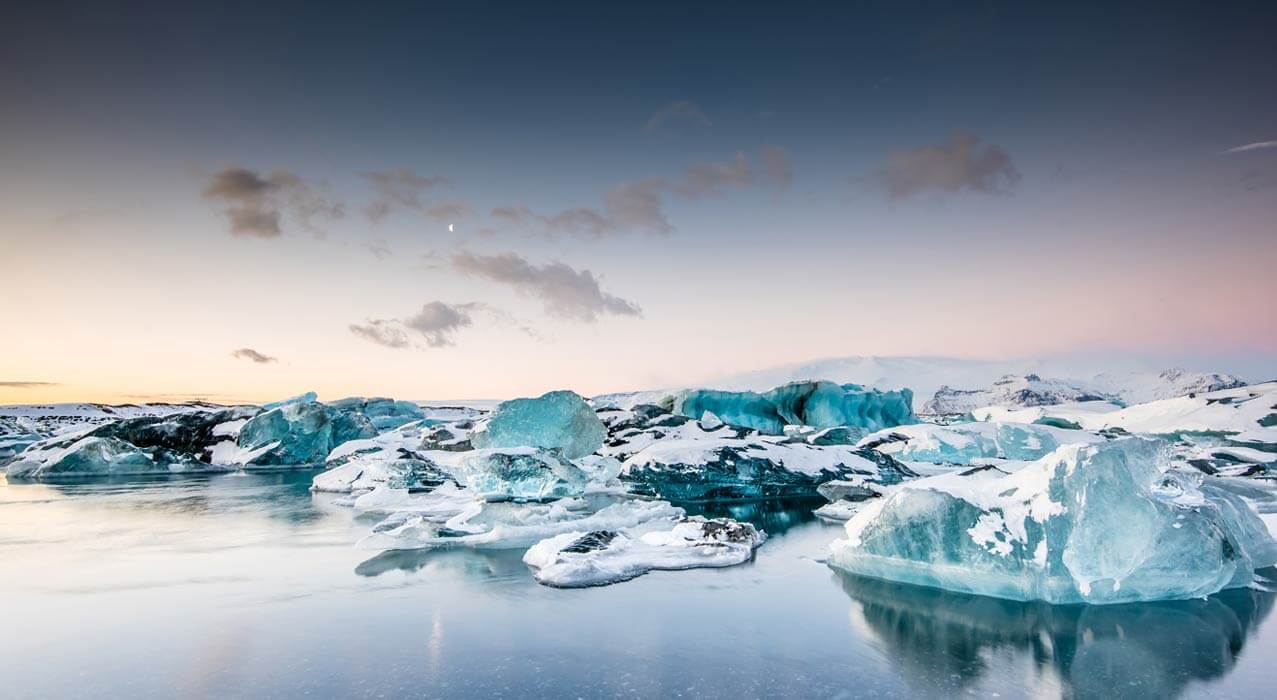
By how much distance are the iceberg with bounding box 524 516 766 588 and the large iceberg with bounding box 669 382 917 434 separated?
1267 inches

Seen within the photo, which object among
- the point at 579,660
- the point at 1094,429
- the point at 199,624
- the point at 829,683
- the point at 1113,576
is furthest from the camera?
the point at 1094,429

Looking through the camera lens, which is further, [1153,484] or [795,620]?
[1153,484]

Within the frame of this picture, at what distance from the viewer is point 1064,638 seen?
785 cm

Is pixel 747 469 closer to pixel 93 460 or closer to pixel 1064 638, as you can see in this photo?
pixel 1064 638

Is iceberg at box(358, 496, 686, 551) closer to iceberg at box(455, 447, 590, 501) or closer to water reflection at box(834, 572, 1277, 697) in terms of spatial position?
iceberg at box(455, 447, 590, 501)

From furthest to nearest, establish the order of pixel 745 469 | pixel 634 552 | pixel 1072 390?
pixel 1072 390
pixel 745 469
pixel 634 552

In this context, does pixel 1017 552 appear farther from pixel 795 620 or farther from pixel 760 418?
pixel 760 418

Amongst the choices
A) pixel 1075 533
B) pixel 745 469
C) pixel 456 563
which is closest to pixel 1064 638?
pixel 1075 533

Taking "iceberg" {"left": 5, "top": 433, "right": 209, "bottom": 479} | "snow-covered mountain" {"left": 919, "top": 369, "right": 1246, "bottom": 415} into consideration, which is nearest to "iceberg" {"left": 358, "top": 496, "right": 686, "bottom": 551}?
"iceberg" {"left": 5, "top": 433, "right": 209, "bottom": 479}

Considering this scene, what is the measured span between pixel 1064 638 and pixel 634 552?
279 inches

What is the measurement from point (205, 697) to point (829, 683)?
6016 mm

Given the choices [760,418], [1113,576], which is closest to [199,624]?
[1113,576]

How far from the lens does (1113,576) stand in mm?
9016

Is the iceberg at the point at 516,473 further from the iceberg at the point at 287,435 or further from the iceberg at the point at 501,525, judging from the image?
the iceberg at the point at 287,435
